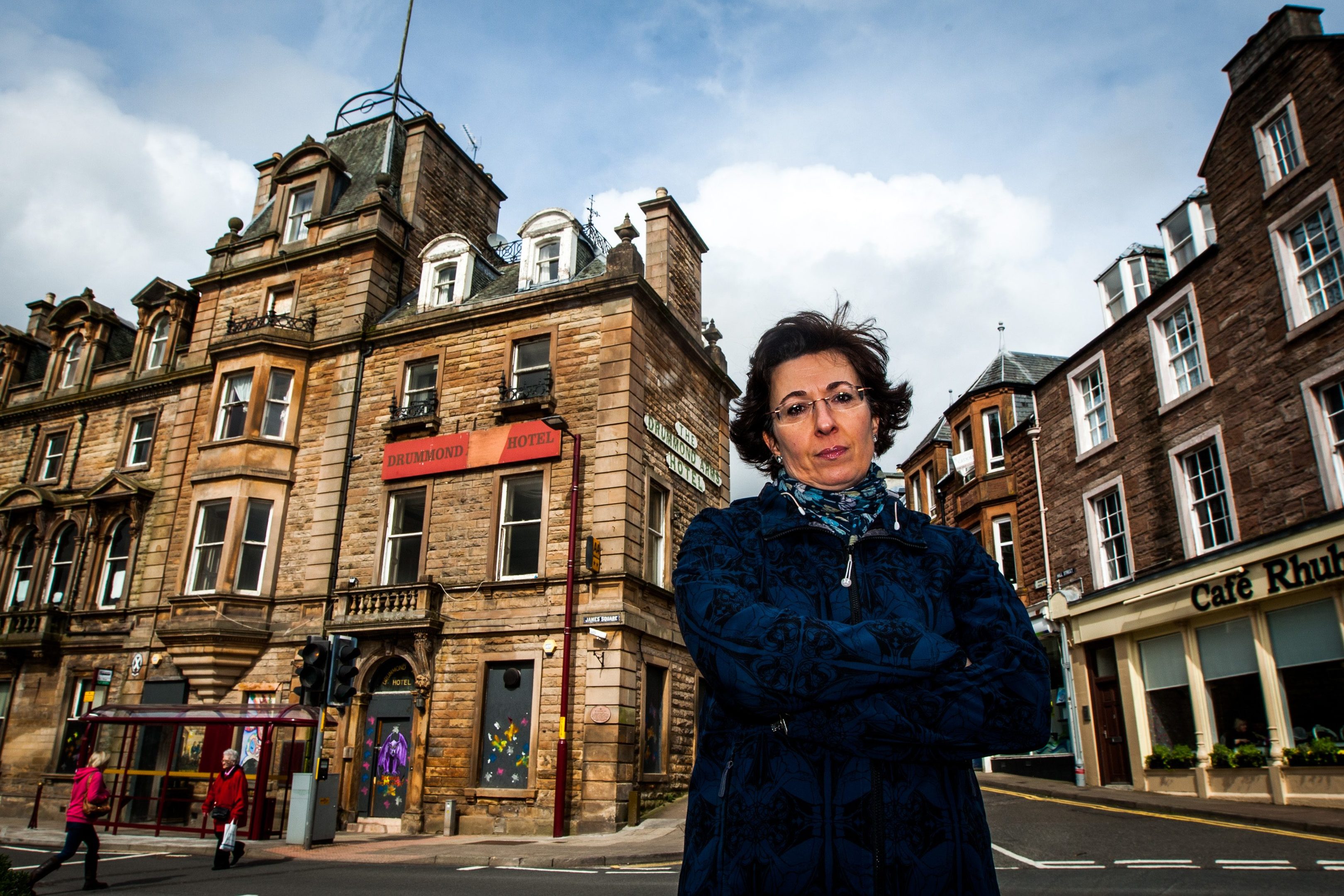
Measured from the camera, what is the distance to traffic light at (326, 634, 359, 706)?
12.3 metres

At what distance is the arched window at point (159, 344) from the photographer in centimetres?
2478

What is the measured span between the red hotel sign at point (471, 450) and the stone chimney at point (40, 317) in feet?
60.9

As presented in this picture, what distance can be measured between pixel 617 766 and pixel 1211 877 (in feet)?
32.0

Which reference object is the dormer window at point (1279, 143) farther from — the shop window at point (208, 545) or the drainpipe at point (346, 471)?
the shop window at point (208, 545)

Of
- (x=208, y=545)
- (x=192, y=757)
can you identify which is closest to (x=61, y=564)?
(x=208, y=545)

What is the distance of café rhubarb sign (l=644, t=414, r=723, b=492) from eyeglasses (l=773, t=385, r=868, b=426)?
15688 mm

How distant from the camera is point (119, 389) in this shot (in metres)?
24.1

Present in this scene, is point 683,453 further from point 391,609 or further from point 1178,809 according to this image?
point 1178,809

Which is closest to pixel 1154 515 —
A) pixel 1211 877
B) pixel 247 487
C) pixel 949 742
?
pixel 1211 877

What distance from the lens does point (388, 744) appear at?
56.3 ft

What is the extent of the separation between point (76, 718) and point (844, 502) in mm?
24735

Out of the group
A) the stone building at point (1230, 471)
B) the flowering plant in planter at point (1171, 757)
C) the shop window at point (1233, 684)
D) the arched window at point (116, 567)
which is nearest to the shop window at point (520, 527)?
the arched window at point (116, 567)

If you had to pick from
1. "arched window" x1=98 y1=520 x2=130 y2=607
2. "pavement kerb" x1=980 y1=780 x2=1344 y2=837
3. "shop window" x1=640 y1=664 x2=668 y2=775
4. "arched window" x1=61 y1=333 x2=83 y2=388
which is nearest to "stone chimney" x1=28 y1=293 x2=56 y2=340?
"arched window" x1=61 y1=333 x2=83 y2=388

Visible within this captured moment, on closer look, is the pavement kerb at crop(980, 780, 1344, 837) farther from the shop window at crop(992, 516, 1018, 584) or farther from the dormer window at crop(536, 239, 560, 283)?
the dormer window at crop(536, 239, 560, 283)
